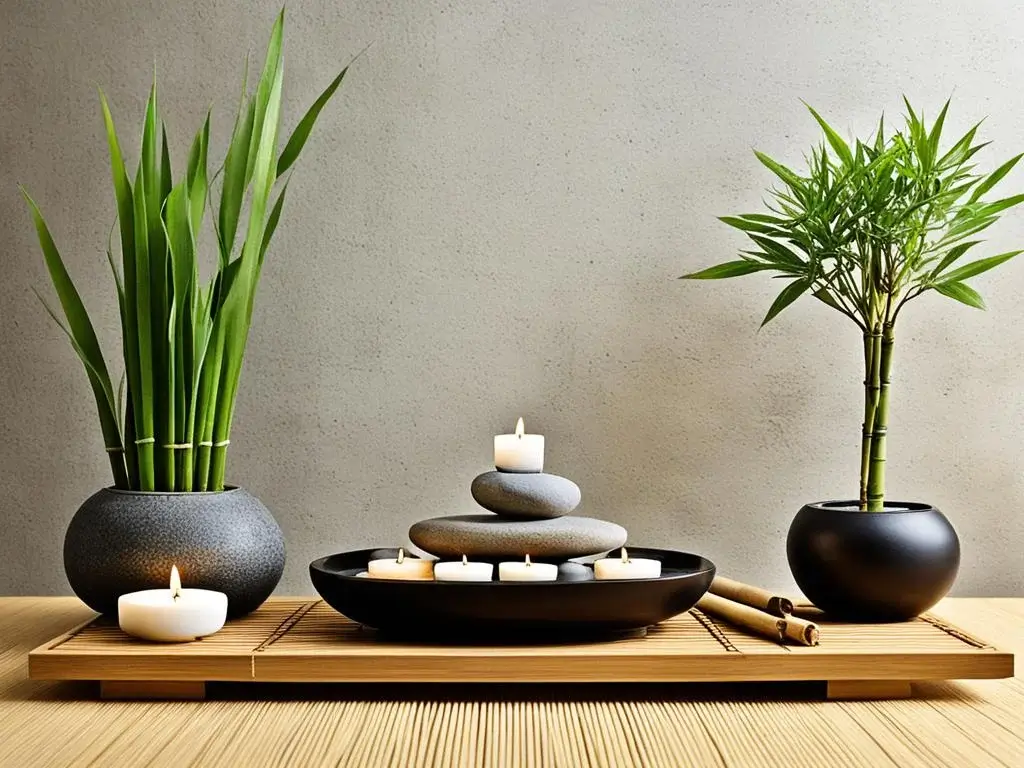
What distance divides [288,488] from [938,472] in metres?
0.82

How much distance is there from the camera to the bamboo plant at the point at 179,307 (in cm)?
101

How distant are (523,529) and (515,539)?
0.01 meters

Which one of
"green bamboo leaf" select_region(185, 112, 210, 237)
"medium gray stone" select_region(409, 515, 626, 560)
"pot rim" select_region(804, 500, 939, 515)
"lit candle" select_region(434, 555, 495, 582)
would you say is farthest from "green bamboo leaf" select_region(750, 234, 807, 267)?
"green bamboo leaf" select_region(185, 112, 210, 237)

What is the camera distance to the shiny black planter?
3.31ft

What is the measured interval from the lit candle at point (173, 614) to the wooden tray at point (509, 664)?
0.01m

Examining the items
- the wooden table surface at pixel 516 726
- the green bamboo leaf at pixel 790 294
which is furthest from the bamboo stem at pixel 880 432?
the wooden table surface at pixel 516 726

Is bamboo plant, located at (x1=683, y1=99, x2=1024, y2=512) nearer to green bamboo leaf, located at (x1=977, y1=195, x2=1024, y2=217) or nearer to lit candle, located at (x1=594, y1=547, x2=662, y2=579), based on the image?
green bamboo leaf, located at (x1=977, y1=195, x2=1024, y2=217)

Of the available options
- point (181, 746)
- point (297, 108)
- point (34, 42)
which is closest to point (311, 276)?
point (297, 108)

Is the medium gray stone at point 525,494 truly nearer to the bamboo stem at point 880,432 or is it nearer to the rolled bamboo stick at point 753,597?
the rolled bamboo stick at point 753,597

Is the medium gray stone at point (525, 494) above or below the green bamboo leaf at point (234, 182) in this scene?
below

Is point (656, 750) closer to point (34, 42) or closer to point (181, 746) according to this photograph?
point (181, 746)

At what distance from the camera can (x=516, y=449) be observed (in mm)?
1021

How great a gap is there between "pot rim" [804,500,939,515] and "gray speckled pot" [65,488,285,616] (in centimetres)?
56

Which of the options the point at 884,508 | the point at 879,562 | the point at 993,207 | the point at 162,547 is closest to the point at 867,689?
the point at 879,562
